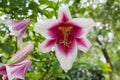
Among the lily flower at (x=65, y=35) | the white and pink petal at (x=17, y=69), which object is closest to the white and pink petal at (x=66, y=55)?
the lily flower at (x=65, y=35)

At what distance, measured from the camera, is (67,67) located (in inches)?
38.1

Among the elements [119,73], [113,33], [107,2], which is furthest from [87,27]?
[119,73]

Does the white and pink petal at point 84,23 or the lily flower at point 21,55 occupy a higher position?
the white and pink petal at point 84,23

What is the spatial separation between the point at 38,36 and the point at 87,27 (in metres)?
0.32

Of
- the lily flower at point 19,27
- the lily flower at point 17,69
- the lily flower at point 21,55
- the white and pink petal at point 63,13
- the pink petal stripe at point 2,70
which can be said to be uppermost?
the white and pink petal at point 63,13

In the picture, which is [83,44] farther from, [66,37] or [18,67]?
[18,67]

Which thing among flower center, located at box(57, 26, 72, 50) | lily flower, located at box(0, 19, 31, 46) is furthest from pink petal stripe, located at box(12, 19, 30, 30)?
flower center, located at box(57, 26, 72, 50)

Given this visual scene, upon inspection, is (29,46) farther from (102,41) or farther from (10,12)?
(102,41)

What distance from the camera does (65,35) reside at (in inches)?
40.3

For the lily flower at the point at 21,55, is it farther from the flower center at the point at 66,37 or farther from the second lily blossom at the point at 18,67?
the flower center at the point at 66,37

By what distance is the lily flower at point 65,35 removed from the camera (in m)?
0.98

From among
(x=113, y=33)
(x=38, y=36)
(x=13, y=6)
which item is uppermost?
(x=13, y=6)

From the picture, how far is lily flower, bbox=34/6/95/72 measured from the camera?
3.20 ft

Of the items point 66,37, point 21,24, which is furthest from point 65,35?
point 21,24
